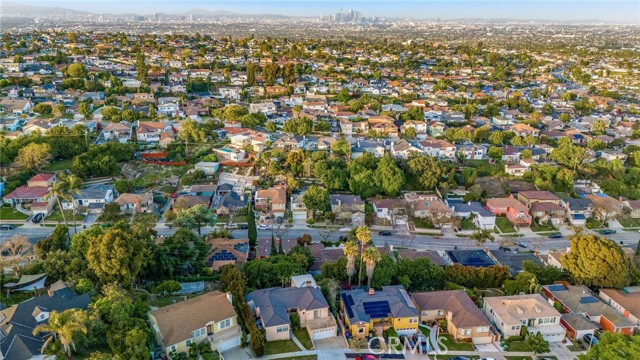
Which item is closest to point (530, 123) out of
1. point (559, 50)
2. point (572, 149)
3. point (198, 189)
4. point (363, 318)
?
point (572, 149)

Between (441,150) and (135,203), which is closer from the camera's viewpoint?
(135,203)

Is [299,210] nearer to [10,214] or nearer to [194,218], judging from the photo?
[194,218]

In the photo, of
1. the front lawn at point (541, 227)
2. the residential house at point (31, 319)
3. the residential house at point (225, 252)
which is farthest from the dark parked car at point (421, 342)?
the front lawn at point (541, 227)

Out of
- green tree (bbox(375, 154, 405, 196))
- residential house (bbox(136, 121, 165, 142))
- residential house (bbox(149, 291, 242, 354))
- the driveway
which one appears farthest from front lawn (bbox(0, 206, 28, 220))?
green tree (bbox(375, 154, 405, 196))

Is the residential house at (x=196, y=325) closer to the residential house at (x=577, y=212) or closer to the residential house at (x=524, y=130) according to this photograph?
the residential house at (x=577, y=212)

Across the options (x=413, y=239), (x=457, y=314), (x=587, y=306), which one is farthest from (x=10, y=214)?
(x=587, y=306)

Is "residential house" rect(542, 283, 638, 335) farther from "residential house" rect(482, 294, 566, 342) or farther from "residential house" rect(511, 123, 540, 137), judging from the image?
"residential house" rect(511, 123, 540, 137)
